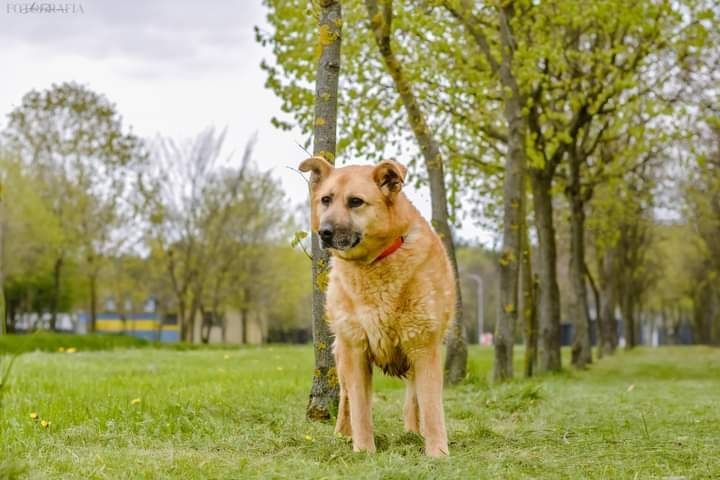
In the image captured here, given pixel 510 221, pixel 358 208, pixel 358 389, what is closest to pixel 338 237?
pixel 358 208

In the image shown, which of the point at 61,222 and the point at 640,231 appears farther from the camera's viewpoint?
the point at 61,222

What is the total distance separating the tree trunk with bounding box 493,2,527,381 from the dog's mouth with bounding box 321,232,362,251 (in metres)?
9.43

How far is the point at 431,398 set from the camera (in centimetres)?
594

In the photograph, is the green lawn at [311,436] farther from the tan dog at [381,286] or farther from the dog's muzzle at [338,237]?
the dog's muzzle at [338,237]

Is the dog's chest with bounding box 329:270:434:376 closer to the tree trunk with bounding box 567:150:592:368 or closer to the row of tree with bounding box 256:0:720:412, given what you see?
the row of tree with bounding box 256:0:720:412

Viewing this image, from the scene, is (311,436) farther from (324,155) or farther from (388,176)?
(324,155)

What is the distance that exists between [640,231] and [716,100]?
1870 centimetres

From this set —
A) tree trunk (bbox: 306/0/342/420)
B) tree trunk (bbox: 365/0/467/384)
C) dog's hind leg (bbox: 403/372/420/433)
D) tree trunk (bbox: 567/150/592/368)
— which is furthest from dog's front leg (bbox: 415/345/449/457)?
tree trunk (bbox: 567/150/592/368)

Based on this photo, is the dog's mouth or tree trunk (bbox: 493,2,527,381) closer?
the dog's mouth

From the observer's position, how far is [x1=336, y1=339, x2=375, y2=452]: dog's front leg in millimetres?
5977

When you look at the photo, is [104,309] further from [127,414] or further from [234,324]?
[127,414]

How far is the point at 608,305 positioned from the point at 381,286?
29.1 meters

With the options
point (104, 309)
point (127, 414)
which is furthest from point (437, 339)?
point (104, 309)

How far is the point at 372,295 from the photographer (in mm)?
5902
